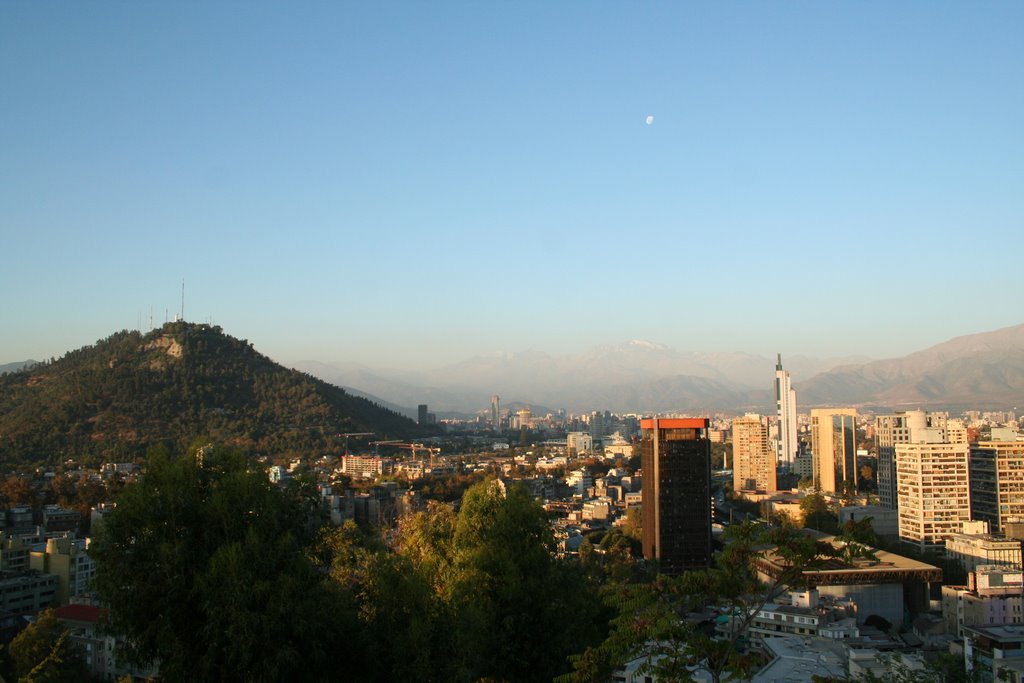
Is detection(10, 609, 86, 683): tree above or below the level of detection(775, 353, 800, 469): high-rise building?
below

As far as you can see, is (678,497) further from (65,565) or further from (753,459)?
(753,459)

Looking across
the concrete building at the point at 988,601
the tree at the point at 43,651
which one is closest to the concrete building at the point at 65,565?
the tree at the point at 43,651

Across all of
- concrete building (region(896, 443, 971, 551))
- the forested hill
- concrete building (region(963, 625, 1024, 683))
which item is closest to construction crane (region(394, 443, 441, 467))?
the forested hill

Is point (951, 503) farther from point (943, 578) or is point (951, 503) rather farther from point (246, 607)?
point (246, 607)

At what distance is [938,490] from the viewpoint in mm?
22797

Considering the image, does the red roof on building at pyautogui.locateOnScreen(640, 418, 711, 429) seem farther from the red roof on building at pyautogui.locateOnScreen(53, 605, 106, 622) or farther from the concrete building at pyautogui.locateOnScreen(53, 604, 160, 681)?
the concrete building at pyautogui.locateOnScreen(53, 604, 160, 681)

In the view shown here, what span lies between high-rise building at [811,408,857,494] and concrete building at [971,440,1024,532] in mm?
10171

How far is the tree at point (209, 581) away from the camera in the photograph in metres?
4.95

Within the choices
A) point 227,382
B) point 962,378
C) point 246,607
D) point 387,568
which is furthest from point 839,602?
point 962,378

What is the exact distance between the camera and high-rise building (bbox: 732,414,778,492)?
38312mm

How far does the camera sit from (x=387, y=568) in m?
6.02

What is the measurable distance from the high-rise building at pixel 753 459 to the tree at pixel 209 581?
3500cm

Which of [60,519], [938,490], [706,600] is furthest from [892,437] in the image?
[706,600]

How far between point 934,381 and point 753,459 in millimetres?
76954
